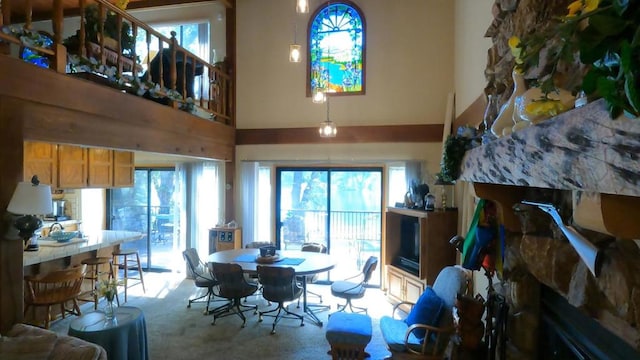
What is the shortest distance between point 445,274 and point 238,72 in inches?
187

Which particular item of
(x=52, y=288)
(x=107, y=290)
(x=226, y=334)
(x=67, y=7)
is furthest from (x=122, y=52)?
(x=67, y=7)

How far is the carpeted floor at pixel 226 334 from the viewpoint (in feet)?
12.4

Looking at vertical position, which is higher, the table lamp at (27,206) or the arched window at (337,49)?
the arched window at (337,49)

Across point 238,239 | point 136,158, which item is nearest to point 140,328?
point 238,239

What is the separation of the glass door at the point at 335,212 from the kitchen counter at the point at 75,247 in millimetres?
2452

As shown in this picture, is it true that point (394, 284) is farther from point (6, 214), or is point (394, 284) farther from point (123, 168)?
point (123, 168)

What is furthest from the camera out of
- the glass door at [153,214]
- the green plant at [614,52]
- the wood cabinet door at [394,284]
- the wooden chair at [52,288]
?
the glass door at [153,214]

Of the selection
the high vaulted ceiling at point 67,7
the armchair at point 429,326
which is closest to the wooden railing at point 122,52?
the high vaulted ceiling at point 67,7

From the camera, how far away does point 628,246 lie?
110 cm

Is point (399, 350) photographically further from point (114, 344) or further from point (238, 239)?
point (238, 239)

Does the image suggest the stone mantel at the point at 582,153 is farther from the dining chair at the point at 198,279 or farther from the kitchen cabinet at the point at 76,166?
the kitchen cabinet at the point at 76,166

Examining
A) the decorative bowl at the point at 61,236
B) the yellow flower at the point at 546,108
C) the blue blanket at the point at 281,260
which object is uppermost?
the yellow flower at the point at 546,108

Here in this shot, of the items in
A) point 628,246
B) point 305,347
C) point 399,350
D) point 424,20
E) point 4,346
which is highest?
point 424,20

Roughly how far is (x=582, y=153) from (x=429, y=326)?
8.84ft
